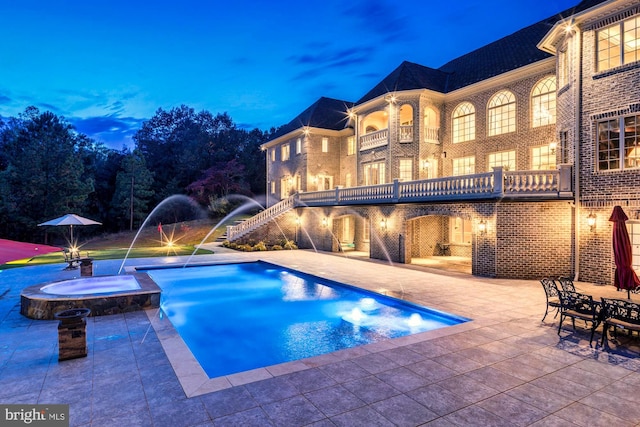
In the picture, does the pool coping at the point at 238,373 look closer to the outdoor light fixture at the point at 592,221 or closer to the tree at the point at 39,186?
the outdoor light fixture at the point at 592,221

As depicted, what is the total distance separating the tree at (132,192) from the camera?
46031mm

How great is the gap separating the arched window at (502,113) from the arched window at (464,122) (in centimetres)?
116

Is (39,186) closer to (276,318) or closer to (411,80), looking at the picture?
(411,80)

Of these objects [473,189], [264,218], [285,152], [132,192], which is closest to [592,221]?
[473,189]

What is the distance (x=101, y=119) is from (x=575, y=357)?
18971 cm

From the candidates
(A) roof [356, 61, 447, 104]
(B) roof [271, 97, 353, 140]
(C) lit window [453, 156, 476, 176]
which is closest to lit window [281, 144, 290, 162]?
(B) roof [271, 97, 353, 140]

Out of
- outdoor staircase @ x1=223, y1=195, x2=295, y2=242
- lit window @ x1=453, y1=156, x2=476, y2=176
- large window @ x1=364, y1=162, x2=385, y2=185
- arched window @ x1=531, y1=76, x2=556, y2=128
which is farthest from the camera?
outdoor staircase @ x1=223, y1=195, x2=295, y2=242

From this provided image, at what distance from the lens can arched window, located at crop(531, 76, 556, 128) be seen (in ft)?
58.2

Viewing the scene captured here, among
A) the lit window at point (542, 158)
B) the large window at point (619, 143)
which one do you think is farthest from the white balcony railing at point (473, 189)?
the lit window at point (542, 158)

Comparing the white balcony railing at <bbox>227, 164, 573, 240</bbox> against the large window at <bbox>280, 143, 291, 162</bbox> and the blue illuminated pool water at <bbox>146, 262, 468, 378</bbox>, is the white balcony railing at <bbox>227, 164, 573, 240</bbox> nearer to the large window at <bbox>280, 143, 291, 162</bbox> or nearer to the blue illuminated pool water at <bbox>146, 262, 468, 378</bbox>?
the blue illuminated pool water at <bbox>146, 262, 468, 378</bbox>

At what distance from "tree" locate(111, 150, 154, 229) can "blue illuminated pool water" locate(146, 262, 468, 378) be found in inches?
1348

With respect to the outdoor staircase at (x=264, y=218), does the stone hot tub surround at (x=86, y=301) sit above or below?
below

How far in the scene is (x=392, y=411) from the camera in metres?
4.78

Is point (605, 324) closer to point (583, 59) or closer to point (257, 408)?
point (257, 408)
